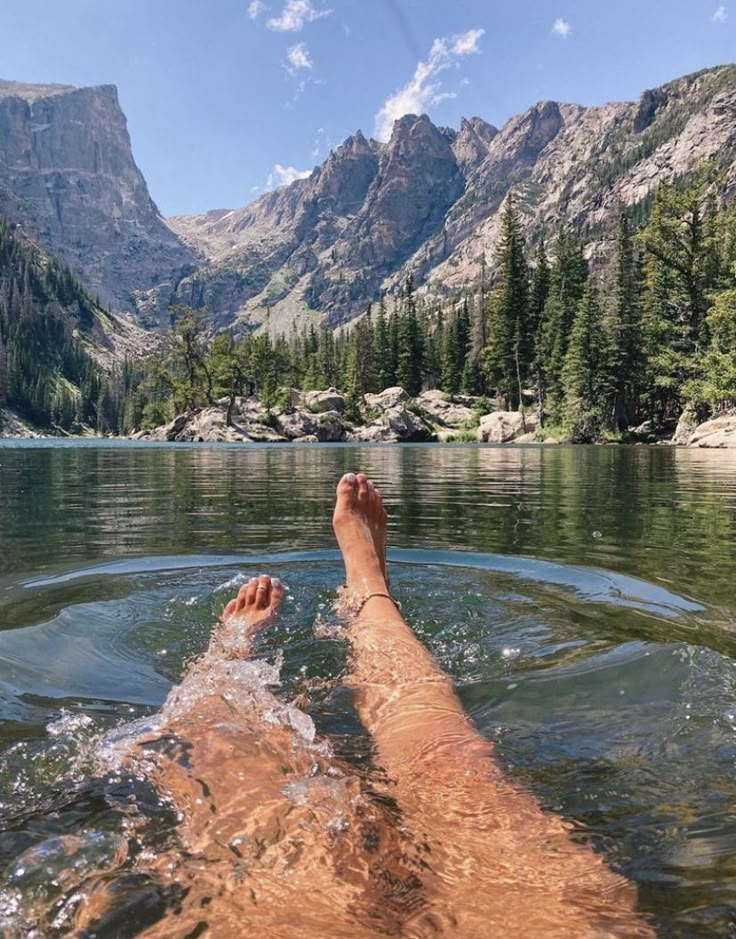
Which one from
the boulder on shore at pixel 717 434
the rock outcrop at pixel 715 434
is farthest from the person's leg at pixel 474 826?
the boulder on shore at pixel 717 434

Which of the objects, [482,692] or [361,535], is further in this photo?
[361,535]

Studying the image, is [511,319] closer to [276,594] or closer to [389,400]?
[389,400]

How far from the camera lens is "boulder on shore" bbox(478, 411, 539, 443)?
122 feet

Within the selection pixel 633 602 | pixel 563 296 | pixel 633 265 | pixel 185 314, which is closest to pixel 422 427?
pixel 563 296

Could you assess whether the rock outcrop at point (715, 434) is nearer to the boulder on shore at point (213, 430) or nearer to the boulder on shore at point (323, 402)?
the boulder on shore at point (213, 430)

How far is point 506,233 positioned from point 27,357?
274ft

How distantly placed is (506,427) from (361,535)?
34681 millimetres

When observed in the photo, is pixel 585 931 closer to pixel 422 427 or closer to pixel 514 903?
pixel 514 903

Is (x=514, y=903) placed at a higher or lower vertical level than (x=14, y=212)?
lower

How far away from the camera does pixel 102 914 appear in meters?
1.03

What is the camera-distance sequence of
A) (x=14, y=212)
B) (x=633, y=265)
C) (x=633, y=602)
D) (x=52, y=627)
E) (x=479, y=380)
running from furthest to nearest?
(x=14, y=212) < (x=479, y=380) < (x=633, y=265) < (x=633, y=602) < (x=52, y=627)

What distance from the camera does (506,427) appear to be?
37.6m

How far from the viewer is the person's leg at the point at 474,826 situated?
103 cm

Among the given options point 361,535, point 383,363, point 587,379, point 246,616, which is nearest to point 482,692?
point 246,616
